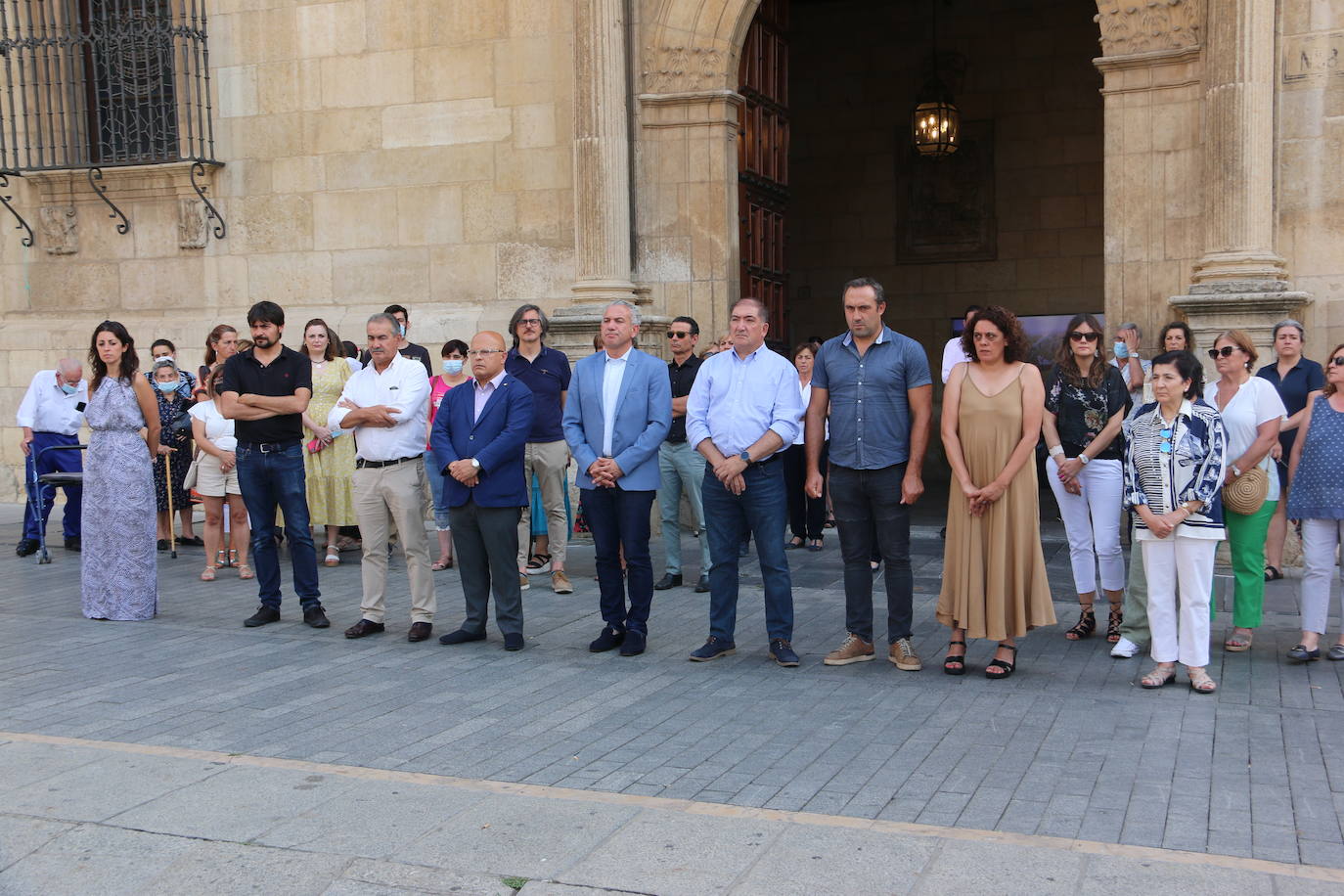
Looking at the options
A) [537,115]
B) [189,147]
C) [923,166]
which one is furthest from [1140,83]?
[189,147]

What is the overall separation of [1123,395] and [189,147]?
32.4 feet

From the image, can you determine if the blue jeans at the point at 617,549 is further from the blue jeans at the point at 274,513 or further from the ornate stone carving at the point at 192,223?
the ornate stone carving at the point at 192,223

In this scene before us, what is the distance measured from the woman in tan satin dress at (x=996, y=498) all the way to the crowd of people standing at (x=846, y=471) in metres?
0.01

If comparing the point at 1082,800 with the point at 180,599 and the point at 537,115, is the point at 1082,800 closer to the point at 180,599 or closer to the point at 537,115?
the point at 180,599

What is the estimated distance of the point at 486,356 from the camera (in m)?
7.34

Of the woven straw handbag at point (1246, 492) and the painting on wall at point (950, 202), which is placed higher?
the painting on wall at point (950, 202)

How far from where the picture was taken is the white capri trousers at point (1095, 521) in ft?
23.7

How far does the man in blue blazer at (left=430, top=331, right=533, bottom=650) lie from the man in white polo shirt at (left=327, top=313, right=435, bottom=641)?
316 millimetres

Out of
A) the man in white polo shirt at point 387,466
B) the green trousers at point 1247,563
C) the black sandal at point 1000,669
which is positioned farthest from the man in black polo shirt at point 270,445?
the green trousers at point 1247,563

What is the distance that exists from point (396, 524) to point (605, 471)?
4.75ft

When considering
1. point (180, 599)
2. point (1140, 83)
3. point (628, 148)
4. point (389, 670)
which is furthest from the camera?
point (628, 148)

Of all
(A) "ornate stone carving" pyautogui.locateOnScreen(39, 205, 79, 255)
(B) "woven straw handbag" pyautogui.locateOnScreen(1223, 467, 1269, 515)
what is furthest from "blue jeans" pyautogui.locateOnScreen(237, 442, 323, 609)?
(A) "ornate stone carving" pyautogui.locateOnScreen(39, 205, 79, 255)

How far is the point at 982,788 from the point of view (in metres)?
4.80

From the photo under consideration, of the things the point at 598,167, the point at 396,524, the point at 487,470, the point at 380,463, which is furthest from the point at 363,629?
the point at 598,167
